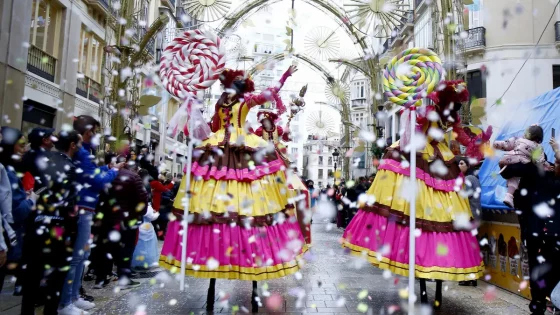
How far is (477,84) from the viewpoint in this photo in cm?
1828

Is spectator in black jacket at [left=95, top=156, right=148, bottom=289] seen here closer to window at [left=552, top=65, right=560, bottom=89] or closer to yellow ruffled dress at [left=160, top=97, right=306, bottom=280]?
yellow ruffled dress at [left=160, top=97, right=306, bottom=280]

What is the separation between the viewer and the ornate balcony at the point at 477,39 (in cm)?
1805

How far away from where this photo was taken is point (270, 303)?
484 cm

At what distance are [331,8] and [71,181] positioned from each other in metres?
12.5

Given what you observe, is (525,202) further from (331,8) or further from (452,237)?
(331,8)

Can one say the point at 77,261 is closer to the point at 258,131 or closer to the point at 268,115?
the point at 258,131

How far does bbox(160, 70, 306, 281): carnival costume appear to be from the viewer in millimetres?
4281

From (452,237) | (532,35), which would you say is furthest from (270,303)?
(532,35)

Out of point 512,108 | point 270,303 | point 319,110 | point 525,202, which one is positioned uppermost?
point 319,110

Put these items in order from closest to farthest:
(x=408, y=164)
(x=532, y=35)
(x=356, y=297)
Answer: (x=408, y=164)
(x=356, y=297)
(x=532, y=35)

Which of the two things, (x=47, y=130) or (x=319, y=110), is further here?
(x=319, y=110)

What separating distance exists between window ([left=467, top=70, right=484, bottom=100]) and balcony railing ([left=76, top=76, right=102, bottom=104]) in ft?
43.9

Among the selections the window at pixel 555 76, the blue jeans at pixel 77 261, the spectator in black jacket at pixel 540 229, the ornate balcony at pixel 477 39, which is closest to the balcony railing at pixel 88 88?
the blue jeans at pixel 77 261

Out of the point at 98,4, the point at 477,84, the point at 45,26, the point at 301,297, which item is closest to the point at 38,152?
the point at 301,297
